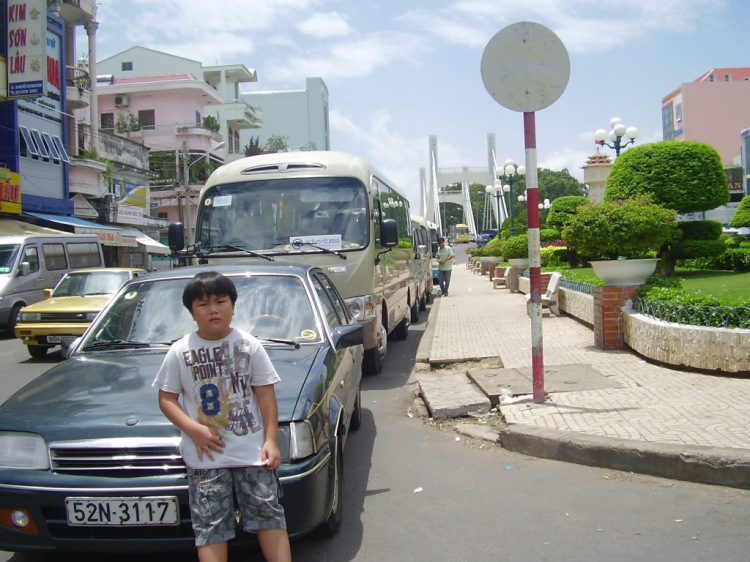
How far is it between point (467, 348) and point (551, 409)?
163 inches

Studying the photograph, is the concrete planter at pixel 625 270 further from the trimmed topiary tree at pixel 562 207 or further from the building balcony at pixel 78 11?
the building balcony at pixel 78 11

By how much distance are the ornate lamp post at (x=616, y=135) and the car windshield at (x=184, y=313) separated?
56.6 ft

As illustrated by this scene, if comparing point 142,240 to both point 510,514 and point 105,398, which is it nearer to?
point 105,398

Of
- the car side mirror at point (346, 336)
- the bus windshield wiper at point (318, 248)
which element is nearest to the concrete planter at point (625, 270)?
the bus windshield wiper at point (318, 248)

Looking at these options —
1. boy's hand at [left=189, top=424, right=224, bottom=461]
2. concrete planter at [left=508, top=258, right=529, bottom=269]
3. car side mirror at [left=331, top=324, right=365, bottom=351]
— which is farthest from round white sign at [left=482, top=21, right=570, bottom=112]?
concrete planter at [left=508, top=258, right=529, bottom=269]

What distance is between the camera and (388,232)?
854 cm

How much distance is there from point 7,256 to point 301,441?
14972 millimetres

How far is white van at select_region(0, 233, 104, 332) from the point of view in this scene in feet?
49.7

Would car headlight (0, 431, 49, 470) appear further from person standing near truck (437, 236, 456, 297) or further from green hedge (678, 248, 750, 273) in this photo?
person standing near truck (437, 236, 456, 297)

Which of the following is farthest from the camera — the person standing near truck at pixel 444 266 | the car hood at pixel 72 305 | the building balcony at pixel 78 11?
the building balcony at pixel 78 11

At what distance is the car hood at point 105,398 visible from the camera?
3.12 meters

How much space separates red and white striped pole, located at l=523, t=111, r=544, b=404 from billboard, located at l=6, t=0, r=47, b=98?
21.1 m

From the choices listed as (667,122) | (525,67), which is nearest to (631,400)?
(525,67)

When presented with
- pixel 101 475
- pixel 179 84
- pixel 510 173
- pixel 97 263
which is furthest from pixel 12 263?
pixel 179 84
